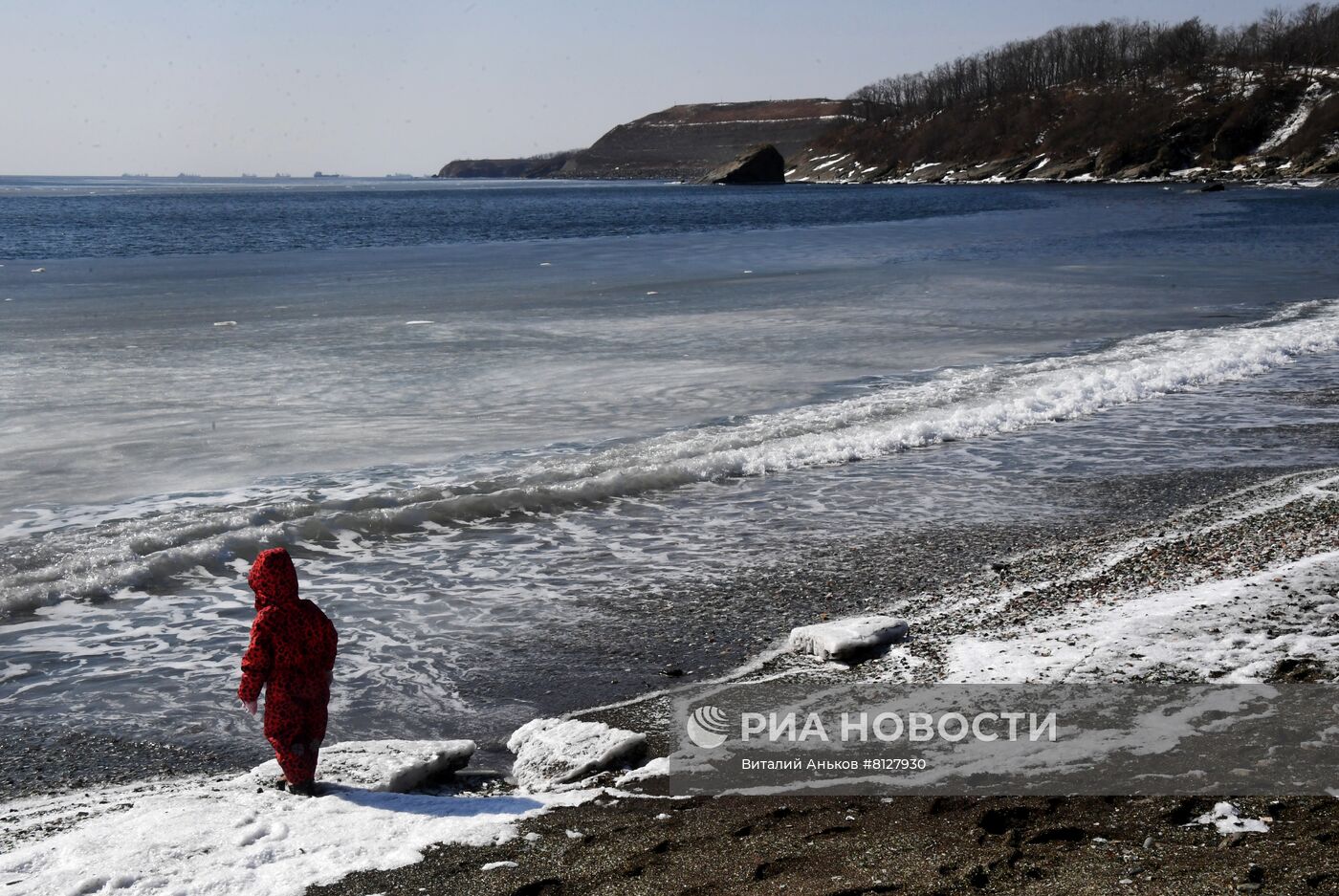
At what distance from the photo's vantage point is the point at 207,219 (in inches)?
3383

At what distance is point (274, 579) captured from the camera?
5355mm

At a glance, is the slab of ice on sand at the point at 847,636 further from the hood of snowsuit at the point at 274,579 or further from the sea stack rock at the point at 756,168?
the sea stack rock at the point at 756,168

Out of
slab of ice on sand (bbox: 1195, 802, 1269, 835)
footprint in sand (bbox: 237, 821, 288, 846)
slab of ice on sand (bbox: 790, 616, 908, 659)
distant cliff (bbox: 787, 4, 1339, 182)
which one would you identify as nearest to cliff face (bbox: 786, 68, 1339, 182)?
distant cliff (bbox: 787, 4, 1339, 182)

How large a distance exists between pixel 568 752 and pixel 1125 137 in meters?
139

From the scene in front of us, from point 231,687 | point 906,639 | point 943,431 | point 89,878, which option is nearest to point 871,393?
point 943,431

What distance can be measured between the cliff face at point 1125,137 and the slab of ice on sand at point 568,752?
111776 millimetres

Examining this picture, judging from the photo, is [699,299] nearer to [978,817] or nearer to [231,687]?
[231,687]

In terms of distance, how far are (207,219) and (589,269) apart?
5832 centimetres

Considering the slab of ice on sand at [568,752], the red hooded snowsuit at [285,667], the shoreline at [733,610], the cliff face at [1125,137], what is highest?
the cliff face at [1125,137]

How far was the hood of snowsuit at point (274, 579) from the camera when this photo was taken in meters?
5.34

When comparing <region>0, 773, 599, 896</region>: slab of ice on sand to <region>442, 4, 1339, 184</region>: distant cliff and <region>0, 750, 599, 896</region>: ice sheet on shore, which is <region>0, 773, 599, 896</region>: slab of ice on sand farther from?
<region>442, 4, 1339, 184</region>: distant cliff

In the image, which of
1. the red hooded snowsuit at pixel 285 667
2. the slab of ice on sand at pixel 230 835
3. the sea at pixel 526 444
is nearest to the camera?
the slab of ice on sand at pixel 230 835

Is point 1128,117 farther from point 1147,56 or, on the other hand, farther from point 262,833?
point 262,833

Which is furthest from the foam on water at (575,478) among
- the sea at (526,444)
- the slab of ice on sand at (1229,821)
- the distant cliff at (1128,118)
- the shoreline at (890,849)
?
the distant cliff at (1128,118)
